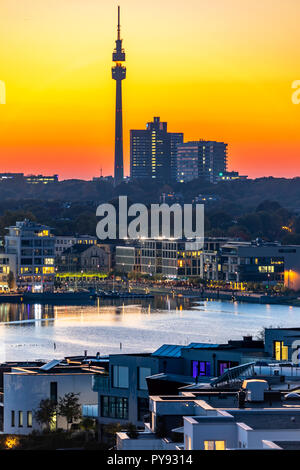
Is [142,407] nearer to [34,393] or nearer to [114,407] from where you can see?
[114,407]

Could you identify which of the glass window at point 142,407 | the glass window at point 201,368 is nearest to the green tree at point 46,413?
the glass window at point 142,407

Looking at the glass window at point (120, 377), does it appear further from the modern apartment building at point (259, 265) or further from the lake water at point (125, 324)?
the modern apartment building at point (259, 265)

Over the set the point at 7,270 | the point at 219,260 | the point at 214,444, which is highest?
the point at 219,260

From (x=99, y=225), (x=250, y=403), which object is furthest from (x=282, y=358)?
(x=99, y=225)

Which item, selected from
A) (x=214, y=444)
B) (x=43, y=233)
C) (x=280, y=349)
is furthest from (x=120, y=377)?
(x=43, y=233)

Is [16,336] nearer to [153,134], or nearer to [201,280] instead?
[201,280]

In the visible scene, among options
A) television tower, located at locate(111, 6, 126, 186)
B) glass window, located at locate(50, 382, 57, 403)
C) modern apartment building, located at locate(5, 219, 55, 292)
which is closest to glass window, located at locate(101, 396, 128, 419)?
glass window, located at locate(50, 382, 57, 403)
